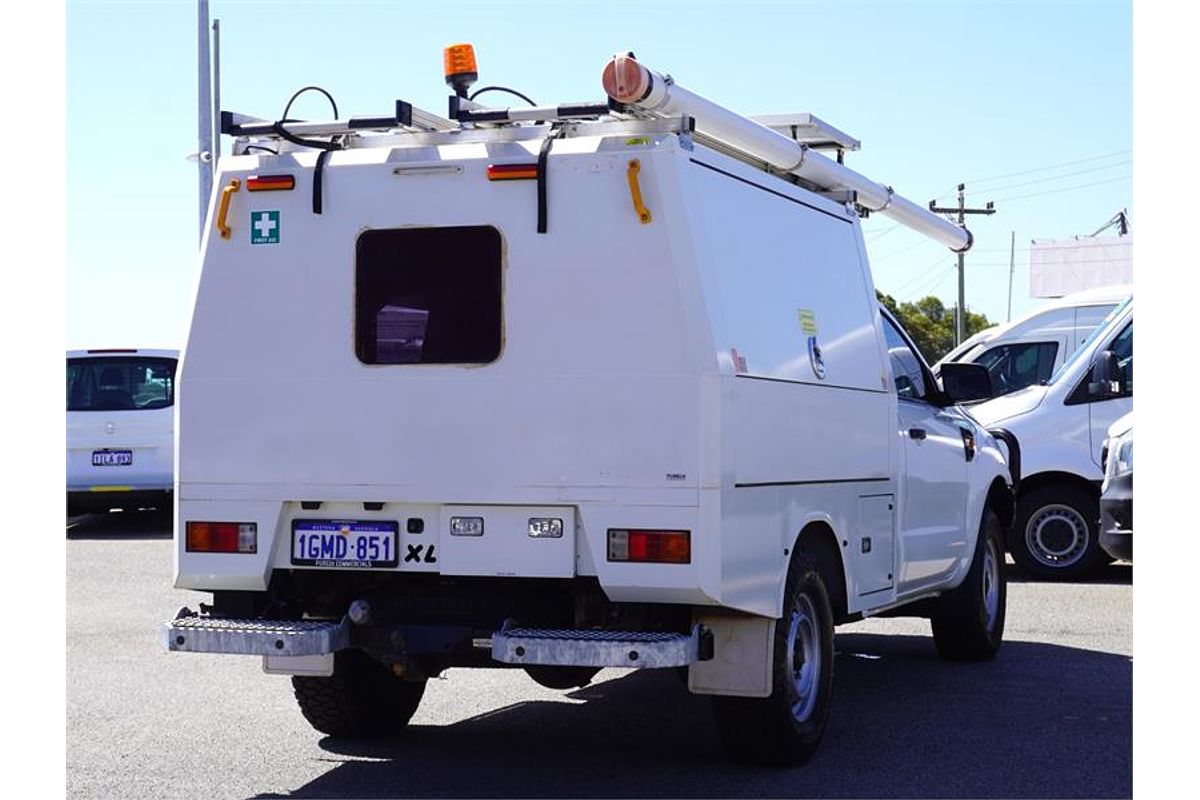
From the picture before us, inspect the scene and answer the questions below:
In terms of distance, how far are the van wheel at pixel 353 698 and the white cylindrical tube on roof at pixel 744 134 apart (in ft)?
9.10

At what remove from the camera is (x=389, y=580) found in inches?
302

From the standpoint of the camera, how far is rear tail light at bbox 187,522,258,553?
24.9 feet

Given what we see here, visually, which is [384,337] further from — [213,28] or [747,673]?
[213,28]

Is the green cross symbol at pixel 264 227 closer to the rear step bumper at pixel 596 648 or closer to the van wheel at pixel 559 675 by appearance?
the rear step bumper at pixel 596 648

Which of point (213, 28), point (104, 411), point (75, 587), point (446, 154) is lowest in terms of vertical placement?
point (75, 587)

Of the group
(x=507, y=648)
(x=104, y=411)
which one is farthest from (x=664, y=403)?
(x=104, y=411)

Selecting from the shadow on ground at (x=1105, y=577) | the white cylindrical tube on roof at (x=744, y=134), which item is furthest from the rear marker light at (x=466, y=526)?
the shadow on ground at (x=1105, y=577)

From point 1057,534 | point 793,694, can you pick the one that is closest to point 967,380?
point 793,694

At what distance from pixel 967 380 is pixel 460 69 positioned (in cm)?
390

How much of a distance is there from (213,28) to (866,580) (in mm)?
21472

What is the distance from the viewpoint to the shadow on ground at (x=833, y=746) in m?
7.55

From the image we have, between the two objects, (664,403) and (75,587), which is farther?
(75,587)

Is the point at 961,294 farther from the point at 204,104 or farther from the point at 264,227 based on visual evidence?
the point at 264,227

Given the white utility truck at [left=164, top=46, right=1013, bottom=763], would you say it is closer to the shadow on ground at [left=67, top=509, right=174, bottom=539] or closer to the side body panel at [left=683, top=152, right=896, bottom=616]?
the side body panel at [left=683, top=152, right=896, bottom=616]
